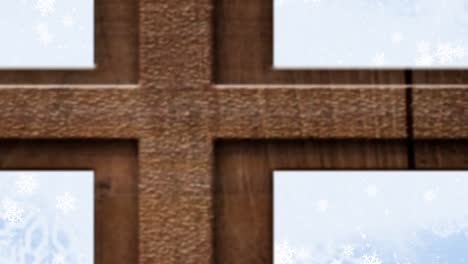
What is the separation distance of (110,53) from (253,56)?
17 centimetres

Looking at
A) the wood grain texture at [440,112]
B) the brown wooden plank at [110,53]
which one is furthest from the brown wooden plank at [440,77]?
the brown wooden plank at [110,53]

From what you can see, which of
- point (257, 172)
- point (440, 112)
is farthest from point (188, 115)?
point (440, 112)

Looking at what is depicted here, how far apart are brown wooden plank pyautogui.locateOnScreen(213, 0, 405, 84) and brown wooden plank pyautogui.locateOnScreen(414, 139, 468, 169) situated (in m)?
0.08

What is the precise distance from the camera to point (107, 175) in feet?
3.01

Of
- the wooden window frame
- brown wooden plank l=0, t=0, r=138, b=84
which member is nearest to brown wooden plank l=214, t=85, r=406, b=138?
the wooden window frame

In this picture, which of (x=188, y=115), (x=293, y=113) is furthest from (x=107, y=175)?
(x=293, y=113)

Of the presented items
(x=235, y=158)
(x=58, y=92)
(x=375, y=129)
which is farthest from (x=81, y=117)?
(x=375, y=129)

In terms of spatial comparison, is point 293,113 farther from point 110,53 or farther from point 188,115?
point 110,53

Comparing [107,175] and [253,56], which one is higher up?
[253,56]

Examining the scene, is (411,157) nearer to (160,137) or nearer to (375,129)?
(375,129)

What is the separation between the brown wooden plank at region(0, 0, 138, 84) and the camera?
0.92 meters

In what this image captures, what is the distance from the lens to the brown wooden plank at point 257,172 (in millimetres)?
909

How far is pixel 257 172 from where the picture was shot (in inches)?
35.9

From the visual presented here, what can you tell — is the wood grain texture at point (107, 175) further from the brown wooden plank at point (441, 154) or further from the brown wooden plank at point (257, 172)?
the brown wooden plank at point (441, 154)
